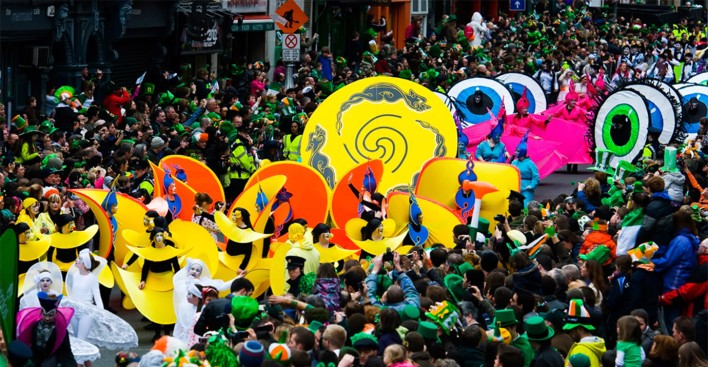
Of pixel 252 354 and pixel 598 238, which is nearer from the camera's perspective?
pixel 252 354

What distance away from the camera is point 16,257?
37.1 ft

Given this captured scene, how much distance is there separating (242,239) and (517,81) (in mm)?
13378

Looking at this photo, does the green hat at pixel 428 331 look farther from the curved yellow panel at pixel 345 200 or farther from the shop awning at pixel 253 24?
the shop awning at pixel 253 24

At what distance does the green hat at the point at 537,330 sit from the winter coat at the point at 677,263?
2.19m

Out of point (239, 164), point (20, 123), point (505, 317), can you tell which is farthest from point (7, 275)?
point (239, 164)

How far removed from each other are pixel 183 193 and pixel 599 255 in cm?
570

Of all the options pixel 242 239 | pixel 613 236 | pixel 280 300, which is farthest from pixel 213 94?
pixel 280 300

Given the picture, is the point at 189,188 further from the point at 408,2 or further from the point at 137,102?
the point at 408,2

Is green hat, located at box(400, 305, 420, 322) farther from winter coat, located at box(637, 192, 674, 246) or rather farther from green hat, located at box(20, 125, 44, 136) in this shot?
green hat, located at box(20, 125, 44, 136)

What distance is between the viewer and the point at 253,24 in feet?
117

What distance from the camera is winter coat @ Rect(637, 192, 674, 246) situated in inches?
546

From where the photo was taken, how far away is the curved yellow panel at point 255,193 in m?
17.2

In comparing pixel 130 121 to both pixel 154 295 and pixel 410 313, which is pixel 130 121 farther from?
pixel 410 313

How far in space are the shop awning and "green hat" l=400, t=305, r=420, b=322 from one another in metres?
22.9
